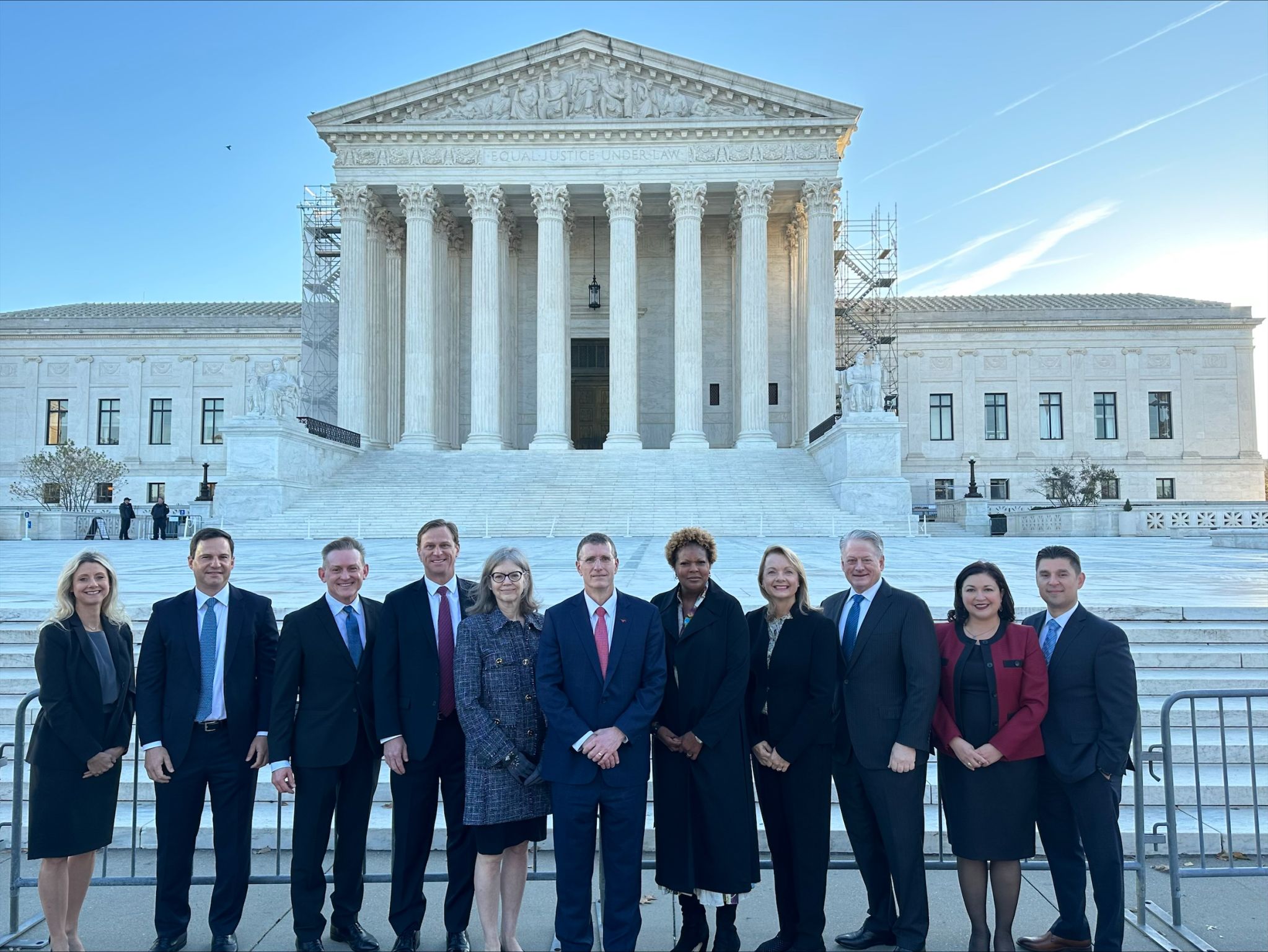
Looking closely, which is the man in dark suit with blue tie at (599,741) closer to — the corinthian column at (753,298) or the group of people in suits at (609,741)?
the group of people in suits at (609,741)

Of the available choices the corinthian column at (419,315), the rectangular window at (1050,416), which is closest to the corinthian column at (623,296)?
the corinthian column at (419,315)

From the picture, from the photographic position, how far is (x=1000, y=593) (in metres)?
4.79

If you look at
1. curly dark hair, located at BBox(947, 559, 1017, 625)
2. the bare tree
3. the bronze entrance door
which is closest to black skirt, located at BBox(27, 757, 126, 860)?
curly dark hair, located at BBox(947, 559, 1017, 625)

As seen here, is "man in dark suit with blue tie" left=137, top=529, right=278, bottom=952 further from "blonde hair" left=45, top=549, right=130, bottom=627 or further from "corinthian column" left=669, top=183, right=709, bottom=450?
"corinthian column" left=669, top=183, right=709, bottom=450

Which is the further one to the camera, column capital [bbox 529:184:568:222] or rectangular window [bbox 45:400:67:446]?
rectangular window [bbox 45:400:67:446]

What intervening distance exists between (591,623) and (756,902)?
2028 millimetres

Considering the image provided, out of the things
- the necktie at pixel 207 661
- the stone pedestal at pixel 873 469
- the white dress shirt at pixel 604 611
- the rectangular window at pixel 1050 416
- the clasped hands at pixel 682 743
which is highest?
the rectangular window at pixel 1050 416

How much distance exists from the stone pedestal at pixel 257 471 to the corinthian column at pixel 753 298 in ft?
53.2

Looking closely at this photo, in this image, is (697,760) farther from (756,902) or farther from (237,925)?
(237,925)

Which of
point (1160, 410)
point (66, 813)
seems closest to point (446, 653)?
point (66, 813)

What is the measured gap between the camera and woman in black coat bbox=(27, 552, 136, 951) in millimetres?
4684

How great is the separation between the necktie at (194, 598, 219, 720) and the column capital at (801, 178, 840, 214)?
33492 millimetres

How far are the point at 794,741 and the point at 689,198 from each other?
3315cm

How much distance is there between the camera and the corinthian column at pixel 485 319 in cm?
3503
